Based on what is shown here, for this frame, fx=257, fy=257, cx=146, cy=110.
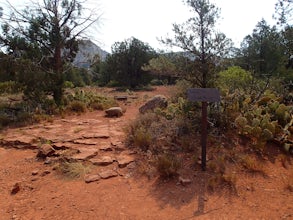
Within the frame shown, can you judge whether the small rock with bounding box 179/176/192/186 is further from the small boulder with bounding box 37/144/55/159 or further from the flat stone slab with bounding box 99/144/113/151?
the small boulder with bounding box 37/144/55/159

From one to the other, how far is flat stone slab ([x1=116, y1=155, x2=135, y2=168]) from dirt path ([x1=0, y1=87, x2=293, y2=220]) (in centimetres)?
2

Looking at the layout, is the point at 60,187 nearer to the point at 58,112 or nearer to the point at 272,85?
the point at 58,112

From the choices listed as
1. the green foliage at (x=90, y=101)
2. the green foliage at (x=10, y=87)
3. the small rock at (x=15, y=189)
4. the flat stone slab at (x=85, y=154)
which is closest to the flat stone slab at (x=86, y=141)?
the flat stone slab at (x=85, y=154)

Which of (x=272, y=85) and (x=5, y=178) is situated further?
(x=272, y=85)

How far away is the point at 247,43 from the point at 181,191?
16144 millimetres

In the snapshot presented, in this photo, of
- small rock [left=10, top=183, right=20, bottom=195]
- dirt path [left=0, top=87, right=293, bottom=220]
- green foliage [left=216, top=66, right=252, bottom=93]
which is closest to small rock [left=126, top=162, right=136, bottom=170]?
dirt path [left=0, top=87, right=293, bottom=220]

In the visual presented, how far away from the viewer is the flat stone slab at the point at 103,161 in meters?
4.36

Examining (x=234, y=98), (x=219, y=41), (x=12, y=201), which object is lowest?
(x=12, y=201)

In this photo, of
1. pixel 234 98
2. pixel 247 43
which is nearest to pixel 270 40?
pixel 247 43

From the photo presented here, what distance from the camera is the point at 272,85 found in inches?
299

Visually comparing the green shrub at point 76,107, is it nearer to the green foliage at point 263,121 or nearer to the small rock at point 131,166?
the small rock at point 131,166

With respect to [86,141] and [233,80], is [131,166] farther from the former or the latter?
[233,80]

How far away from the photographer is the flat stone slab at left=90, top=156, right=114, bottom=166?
14.3 ft

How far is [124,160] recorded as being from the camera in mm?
4434
